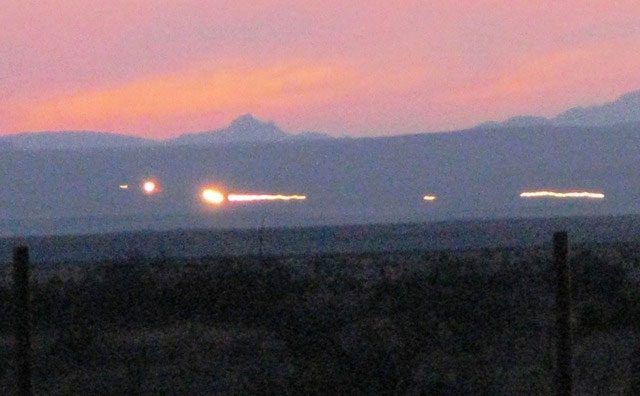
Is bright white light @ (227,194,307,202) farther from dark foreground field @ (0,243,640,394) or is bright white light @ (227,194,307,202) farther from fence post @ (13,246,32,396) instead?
fence post @ (13,246,32,396)

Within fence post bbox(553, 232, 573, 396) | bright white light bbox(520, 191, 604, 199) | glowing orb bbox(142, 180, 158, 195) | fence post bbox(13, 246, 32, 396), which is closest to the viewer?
fence post bbox(13, 246, 32, 396)

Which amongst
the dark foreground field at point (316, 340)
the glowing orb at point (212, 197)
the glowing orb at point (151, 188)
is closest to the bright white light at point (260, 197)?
the glowing orb at point (212, 197)

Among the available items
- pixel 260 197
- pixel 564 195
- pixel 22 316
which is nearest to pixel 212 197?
pixel 260 197

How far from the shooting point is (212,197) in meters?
93.6

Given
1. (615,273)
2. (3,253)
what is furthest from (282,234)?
(615,273)

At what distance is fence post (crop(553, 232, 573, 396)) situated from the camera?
1088 centimetres

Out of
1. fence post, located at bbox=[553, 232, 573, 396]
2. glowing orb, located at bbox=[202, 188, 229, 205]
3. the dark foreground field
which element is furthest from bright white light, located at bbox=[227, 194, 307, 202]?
fence post, located at bbox=[553, 232, 573, 396]

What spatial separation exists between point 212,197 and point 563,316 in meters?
83.1

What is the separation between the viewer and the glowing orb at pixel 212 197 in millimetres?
93375

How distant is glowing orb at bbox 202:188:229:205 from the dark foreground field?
7662 cm

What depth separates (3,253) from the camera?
2085 inches

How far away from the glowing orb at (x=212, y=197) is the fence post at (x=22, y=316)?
8221cm

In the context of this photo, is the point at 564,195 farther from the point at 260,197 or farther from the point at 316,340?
the point at 316,340

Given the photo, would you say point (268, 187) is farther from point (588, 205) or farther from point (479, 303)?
point (479, 303)
